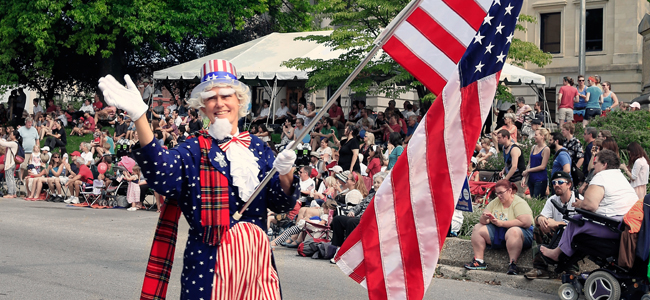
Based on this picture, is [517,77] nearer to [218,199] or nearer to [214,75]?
[214,75]

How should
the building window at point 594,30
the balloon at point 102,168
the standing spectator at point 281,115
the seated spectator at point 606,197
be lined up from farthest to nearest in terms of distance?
1. the building window at point 594,30
2. the standing spectator at point 281,115
3. the balloon at point 102,168
4. the seated spectator at point 606,197

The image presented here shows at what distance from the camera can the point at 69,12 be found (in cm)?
2761

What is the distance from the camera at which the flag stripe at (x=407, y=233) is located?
3631mm

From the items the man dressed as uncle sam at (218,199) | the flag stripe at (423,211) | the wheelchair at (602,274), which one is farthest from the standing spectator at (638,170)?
the man dressed as uncle sam at (218,199)

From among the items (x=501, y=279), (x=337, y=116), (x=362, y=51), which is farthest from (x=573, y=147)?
(x=337, y=116)

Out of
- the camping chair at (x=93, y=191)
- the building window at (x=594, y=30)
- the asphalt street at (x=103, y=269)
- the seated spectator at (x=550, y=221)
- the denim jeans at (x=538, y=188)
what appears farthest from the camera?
the building window at (x=594, y=30)

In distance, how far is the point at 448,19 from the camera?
396 centimetres

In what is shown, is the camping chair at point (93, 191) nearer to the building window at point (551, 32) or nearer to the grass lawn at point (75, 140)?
the grass lawn at point (75, 140)

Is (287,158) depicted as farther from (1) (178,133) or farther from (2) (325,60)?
(1) (178,133)

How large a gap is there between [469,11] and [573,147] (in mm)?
8896

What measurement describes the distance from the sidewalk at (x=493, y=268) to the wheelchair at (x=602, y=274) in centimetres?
59

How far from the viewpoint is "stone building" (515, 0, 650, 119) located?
32.4 m

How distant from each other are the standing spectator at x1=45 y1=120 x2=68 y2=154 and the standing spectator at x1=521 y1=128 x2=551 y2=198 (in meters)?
16.4

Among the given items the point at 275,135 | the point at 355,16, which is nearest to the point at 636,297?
the point at 355,16
